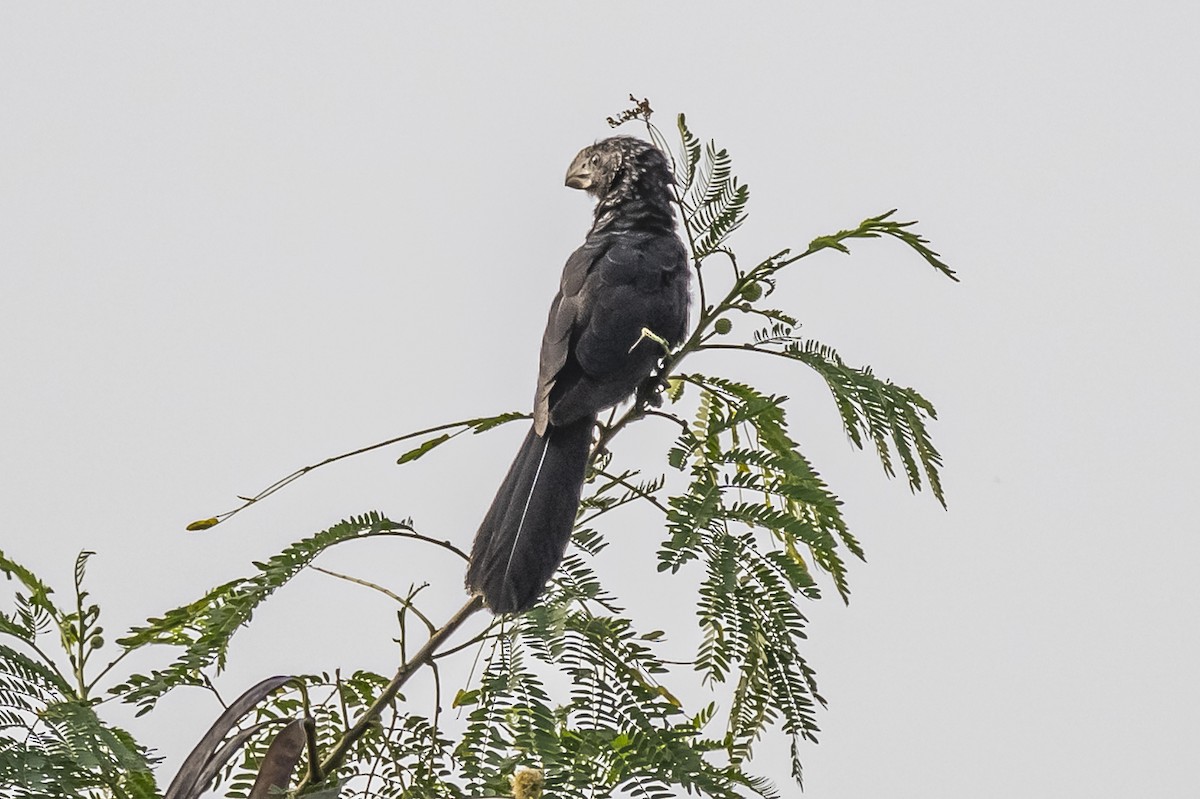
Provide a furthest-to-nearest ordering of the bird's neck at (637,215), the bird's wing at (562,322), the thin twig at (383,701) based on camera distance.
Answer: the bird's neck at (637,215) → the bird's wing at (562,322) → the thin twig at (383,701)

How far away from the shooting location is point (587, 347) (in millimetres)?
2502

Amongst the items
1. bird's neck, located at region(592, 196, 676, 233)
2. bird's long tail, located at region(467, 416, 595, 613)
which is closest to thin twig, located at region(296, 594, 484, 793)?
bird's long tail, located at region(467, 416, 595, 613)

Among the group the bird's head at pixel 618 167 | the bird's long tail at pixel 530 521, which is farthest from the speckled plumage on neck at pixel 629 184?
the bird's long tail at pixel 530 521

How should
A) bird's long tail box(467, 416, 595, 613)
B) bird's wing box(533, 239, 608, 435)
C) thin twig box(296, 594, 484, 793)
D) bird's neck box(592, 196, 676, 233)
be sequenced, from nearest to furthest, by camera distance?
thin twig box(296, 594, 484, 793), bird's long tail box(467, 416, 595, 613), bird's wing box(533, 239, 608, 435), bird's neck box(592, 196, 676, 233)

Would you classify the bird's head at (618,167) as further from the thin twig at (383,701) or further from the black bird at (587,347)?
the thin twig at (383,701)

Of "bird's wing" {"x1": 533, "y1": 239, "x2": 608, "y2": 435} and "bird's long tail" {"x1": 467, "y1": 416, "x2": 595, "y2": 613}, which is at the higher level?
"bird's wing" {"x1": 533, "y1": 239, "x2": 608, "y2": 435}

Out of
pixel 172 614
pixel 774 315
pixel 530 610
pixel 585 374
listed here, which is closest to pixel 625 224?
pixel 585 374

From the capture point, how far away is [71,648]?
1.88 metres

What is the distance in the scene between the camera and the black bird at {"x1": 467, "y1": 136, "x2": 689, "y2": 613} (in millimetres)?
1983

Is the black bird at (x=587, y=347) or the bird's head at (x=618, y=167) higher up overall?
the bird's head at (x=618, y=167)

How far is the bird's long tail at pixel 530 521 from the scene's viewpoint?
1929 mm

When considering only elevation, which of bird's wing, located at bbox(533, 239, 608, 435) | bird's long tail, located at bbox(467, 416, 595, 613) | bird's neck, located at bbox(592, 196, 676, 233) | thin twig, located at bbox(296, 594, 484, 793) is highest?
bird's neck, located at bbox(592, 196, 676, 233)

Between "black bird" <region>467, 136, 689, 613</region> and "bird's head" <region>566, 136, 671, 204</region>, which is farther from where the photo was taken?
"bird's head" <region>566, 136, 671, 204</region>

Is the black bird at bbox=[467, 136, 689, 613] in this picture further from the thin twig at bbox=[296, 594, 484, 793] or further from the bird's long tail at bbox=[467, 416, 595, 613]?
the thin twig at bbox=[296, 594, 484, 793]
